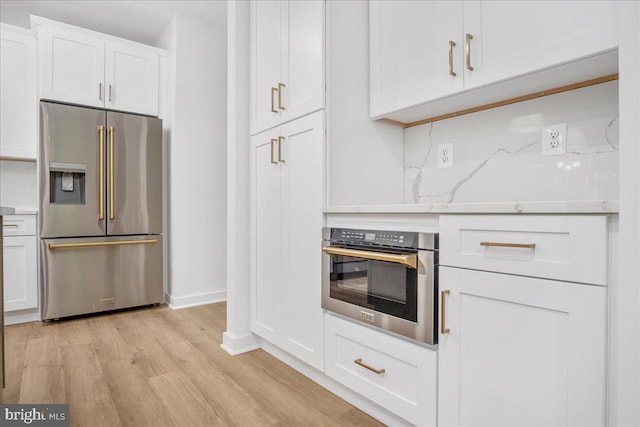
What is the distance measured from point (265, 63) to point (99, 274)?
224 cm

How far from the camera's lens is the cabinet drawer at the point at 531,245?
0.93 metres

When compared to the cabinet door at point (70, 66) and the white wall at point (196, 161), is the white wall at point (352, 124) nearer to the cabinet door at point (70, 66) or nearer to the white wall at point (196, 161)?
the white wall at point (196, 161)

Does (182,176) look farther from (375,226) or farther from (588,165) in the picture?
(588,165)

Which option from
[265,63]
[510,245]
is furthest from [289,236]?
[510,245]

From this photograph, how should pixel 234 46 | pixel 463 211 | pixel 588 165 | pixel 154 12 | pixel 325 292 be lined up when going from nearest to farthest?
pixel 463 211 → pixel 588 165 → pixel 325 292 → pixel 234 46 → pixel 154 12

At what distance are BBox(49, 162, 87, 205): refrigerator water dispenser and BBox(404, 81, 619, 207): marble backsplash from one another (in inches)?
102

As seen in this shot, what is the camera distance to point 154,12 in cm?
326

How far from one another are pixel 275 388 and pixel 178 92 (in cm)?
269

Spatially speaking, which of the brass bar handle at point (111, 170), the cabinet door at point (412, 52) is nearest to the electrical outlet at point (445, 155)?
the cabinet door at point (412, 52)

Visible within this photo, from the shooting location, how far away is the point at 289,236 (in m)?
1.97

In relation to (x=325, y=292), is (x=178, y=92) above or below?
above

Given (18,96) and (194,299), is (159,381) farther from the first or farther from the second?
(18,96)

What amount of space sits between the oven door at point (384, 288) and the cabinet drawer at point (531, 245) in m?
0.12

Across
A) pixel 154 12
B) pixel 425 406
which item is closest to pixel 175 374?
pixel 425 406
